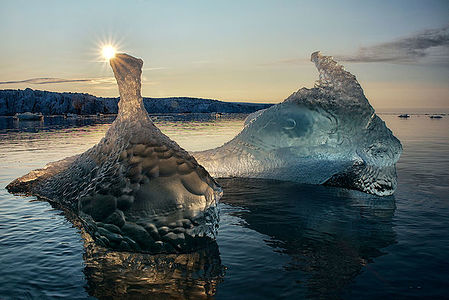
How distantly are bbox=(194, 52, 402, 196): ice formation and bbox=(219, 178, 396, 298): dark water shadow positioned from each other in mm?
510

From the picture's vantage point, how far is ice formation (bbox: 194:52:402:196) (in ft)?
26.2

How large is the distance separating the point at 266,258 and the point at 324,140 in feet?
16.3

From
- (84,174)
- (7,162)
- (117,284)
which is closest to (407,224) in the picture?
(117,284)

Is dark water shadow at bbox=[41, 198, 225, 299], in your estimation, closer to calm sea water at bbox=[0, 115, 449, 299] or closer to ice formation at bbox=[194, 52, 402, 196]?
calm sea water at bbox=[0, 115, 449, 299]

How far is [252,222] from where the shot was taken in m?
5.51

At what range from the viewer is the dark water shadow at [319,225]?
3740 millimetres

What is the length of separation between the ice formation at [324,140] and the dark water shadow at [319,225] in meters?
0.51

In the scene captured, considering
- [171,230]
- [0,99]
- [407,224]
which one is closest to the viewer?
[171,230]

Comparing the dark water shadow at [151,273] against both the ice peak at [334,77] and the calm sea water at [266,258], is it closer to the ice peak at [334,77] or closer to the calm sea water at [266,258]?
the calm sea water at [266,258]

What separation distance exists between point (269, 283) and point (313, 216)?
101 inches

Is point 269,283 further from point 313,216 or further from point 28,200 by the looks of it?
point 28,200

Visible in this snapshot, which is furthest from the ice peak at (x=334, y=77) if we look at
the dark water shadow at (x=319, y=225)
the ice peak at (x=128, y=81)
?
the ice peak at (x=128, y=81)

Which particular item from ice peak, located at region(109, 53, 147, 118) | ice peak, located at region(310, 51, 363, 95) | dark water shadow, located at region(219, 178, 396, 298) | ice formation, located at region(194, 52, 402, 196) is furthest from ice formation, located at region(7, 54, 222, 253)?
ice peak, located at region(310, 51, 363, 95)

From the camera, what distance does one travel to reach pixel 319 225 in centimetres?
532
